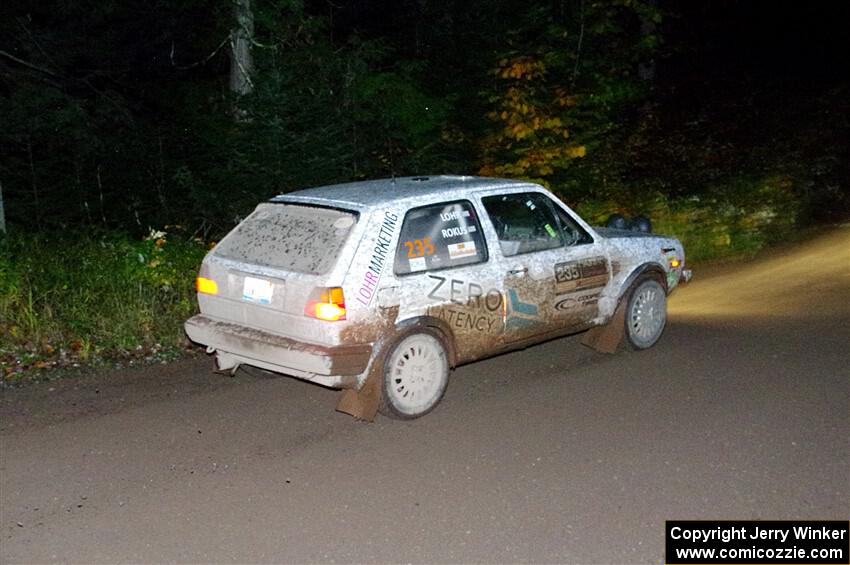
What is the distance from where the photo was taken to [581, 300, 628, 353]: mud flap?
875cm

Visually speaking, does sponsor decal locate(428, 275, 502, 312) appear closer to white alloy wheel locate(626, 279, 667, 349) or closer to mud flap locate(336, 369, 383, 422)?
mud flap locate(336, 369, 383, 422)

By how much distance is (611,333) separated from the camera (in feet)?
29.0

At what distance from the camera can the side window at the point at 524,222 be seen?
311 inches

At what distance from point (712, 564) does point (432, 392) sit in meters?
2.72

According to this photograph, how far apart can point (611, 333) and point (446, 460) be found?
2.97 m

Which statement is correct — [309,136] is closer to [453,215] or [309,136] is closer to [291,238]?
[453,215]

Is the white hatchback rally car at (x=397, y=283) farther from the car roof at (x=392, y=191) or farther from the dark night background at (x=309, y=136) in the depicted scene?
the dark night background at (x=309, y=136)

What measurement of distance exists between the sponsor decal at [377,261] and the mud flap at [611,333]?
2.66 meters

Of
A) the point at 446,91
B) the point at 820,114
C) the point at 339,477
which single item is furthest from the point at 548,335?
the point at 820,114

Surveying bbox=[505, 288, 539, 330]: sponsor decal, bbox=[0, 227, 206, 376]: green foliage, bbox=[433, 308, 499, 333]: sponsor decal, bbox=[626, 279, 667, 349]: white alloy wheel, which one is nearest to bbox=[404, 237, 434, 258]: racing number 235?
bbox=[433, 308, 499, 333]: sponsor decal

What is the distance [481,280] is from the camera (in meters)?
7.53

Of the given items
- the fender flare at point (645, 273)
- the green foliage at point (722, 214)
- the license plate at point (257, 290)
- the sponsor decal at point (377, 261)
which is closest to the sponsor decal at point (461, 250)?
the sponsor decal at point (377, 261)

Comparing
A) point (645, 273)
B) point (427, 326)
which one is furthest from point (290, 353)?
point (645, 273)

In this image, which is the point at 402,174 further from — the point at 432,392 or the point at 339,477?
the point at 339,477
